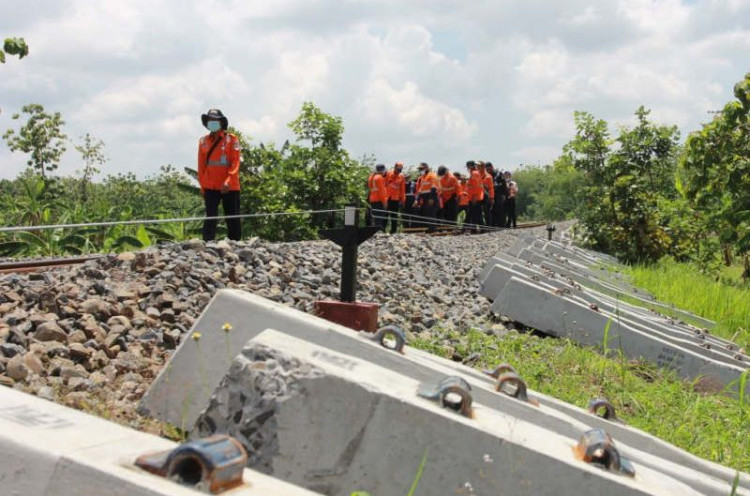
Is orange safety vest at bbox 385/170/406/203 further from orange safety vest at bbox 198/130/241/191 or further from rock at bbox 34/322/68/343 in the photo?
rock at bbox 34/322/68/343

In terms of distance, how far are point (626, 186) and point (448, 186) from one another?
4684 millimetres

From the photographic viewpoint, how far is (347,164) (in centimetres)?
1609

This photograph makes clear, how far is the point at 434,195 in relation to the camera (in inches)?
776

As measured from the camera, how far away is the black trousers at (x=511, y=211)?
25.3m

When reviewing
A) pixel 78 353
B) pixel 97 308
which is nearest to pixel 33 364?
pixel 78 353

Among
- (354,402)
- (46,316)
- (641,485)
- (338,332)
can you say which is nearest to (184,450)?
(354,402)

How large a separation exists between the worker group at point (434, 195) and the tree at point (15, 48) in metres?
10.6

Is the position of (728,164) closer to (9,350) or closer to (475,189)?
(475,189)

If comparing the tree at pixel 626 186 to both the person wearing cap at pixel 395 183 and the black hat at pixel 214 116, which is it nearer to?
the person wearing cap at pixel 395 183

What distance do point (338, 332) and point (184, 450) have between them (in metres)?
1.08

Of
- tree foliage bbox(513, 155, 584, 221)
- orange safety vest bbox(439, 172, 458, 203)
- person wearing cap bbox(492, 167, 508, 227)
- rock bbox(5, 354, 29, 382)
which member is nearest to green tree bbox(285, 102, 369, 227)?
orange safety vest bbox(439, 172, 458, 203)

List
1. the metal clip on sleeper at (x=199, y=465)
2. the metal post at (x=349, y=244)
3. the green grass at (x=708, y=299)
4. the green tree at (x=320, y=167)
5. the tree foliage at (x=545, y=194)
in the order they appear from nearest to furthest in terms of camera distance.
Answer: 1. the metal clip on sleeper at (x=199, y=465)
2. the metal post at (x=349, y=244)
3. the green grass at (x=708, y=299)
4. the green tree at (x=320, y=167)
5. the tree foliage at (x=545, y=194)

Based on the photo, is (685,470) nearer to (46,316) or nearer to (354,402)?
(354,402)

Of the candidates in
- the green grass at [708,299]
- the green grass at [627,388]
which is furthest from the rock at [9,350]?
the green grass at [708,299]
